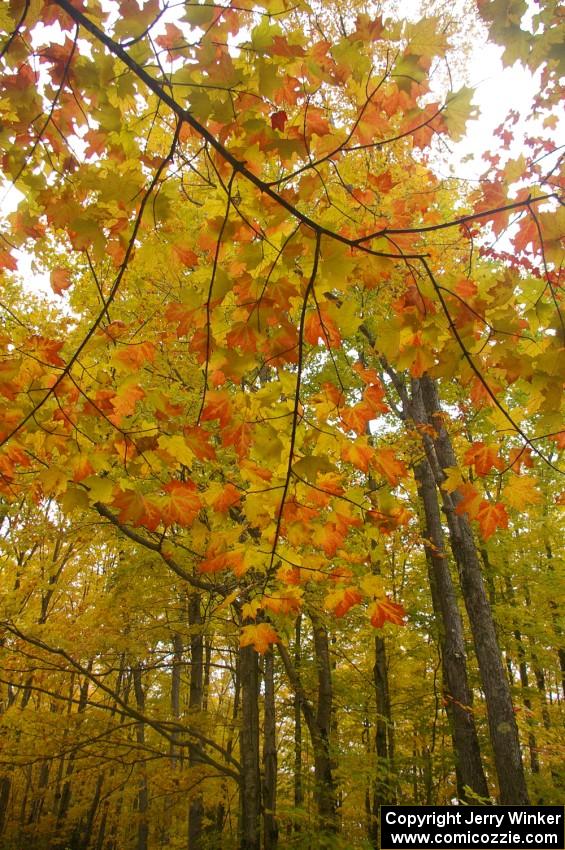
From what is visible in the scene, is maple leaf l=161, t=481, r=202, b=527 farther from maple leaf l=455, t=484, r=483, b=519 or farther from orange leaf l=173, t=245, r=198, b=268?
maple leaf l=455, t=484, r=483, b=519

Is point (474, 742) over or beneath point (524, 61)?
beneath

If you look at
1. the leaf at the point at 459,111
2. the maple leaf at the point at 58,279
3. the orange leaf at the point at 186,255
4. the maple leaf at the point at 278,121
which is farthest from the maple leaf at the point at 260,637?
the leaf at the point at 459,111

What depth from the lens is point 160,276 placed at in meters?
5.06

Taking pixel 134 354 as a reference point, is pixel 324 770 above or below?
below

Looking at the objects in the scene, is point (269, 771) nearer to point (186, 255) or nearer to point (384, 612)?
point (384, 612)

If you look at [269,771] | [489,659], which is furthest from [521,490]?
[269,771]

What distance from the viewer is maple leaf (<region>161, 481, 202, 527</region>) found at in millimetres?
1720

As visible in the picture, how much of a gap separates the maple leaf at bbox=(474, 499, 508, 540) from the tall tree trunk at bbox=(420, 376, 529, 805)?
2.38 meters

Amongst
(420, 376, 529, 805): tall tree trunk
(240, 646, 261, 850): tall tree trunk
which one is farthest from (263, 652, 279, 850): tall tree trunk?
(420, 376, 529, 805): tall tree trunk

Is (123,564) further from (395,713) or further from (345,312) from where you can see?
(395,713)

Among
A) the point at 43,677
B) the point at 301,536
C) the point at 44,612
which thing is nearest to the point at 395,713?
the point at 43,677

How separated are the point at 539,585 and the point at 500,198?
9191mm

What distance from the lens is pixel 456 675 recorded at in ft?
18.7

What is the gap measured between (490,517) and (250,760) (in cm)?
408
